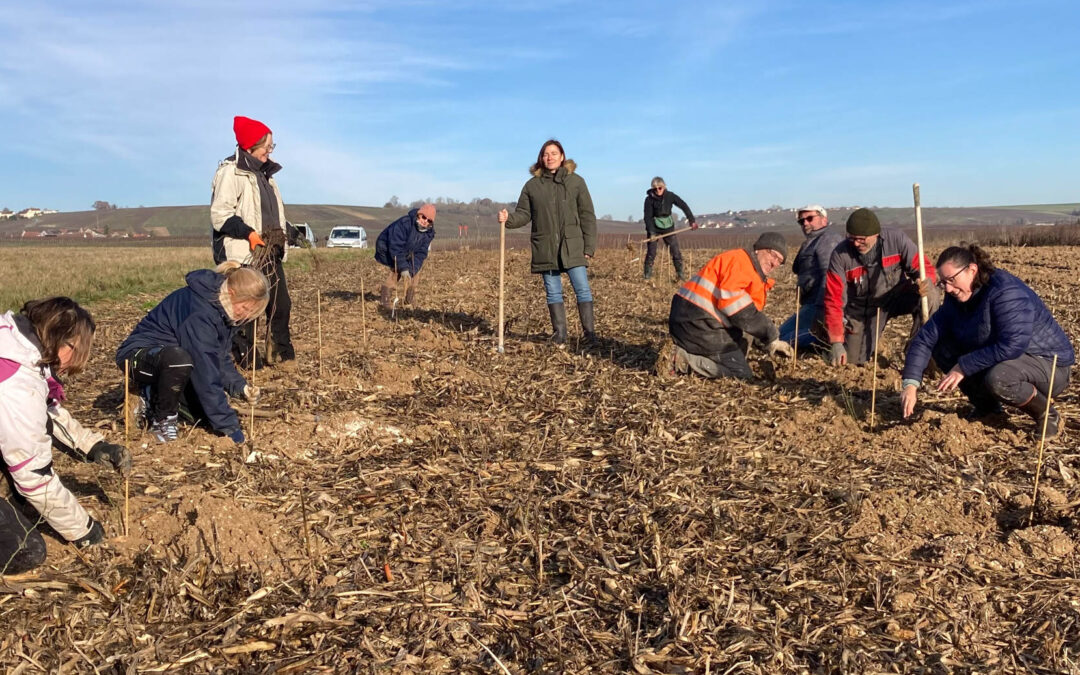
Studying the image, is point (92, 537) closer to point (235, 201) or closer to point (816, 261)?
point (235, 201)

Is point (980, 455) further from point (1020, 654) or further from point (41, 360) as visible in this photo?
point (41, 360)

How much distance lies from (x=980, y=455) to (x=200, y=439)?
171 inches

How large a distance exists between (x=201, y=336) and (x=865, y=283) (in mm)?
5147

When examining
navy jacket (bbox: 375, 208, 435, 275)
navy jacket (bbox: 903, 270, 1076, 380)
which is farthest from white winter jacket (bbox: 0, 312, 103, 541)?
navy jacket (bbox: 375, 208, 435, 275)

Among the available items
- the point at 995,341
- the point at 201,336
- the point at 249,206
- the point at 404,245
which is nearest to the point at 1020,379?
the point at 995,341

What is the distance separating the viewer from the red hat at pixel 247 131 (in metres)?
5.82

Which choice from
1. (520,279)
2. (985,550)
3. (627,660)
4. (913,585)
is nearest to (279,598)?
(627,660)

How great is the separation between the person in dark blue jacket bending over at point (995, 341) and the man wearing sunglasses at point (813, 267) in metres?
2.34

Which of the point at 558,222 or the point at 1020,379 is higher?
the point at 558,222

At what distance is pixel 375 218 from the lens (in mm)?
87688

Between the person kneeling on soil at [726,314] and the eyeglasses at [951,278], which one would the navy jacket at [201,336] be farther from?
the eyeglasses at [951,278]

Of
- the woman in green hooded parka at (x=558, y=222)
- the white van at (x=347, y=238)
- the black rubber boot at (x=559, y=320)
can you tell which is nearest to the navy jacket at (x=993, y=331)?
the woman in green hooded parka at (x=558, y=222)

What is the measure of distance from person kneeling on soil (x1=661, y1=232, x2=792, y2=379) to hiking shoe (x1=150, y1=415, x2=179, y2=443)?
12.2ft

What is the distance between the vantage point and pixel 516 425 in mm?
5234
